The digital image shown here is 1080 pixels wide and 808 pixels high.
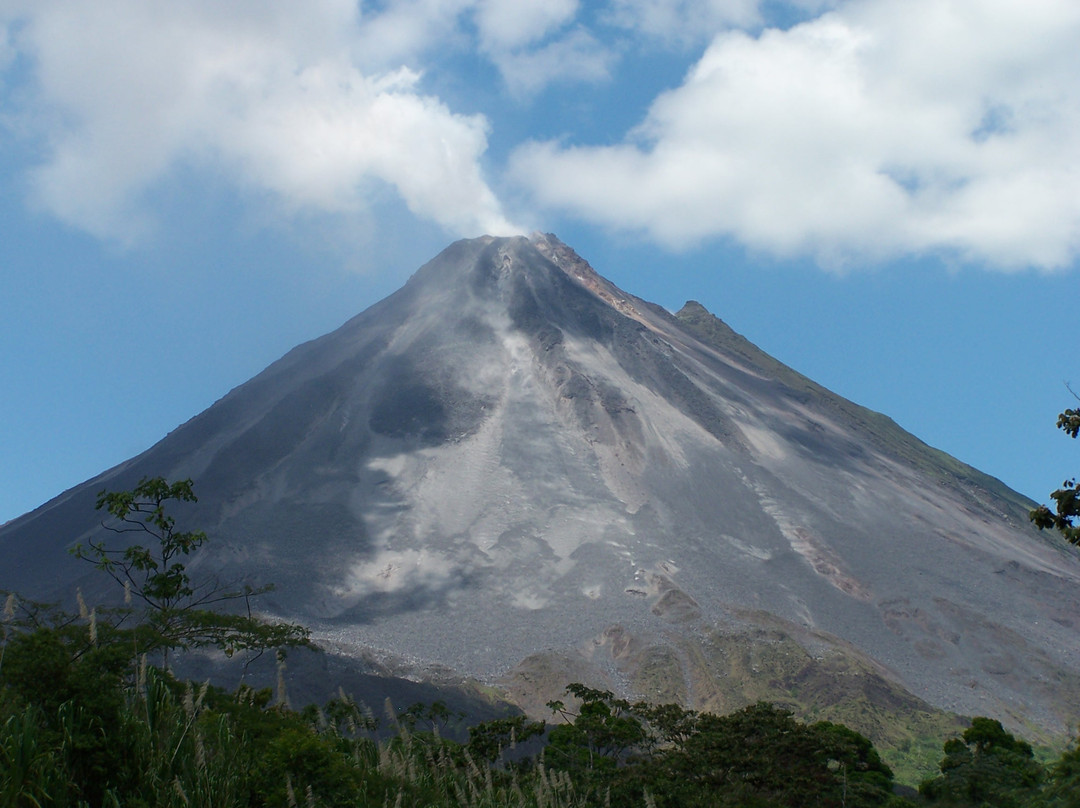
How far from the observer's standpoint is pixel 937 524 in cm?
7575

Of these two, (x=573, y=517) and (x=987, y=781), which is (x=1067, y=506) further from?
(x=573, y=517)

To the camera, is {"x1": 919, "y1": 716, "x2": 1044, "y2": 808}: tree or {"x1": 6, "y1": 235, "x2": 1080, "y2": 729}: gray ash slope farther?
{"x1": 6, "y1": 235, "x2": 1080, "y2": 729}: gray ash slope

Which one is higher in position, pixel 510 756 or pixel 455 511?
pixel 455 511

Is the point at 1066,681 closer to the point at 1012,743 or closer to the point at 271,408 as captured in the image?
the point at 1012,743

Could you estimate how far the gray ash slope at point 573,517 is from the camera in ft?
186

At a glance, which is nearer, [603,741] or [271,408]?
[603,741]

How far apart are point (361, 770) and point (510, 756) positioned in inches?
1167

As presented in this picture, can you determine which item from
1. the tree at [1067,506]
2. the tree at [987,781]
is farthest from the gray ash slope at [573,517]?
the tree at [1067,506]

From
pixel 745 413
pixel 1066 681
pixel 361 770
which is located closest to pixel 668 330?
pixel 745 413

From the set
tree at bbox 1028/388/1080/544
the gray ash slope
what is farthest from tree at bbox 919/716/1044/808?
the gray ash slope

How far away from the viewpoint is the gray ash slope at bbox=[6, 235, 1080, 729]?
56594 millimetres

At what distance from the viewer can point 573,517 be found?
69.8 m

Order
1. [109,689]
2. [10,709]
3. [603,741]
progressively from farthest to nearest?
[603,741]
[109,689]
[10,709]

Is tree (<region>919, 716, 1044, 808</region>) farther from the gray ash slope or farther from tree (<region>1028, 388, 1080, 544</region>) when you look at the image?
the gray ash slope
